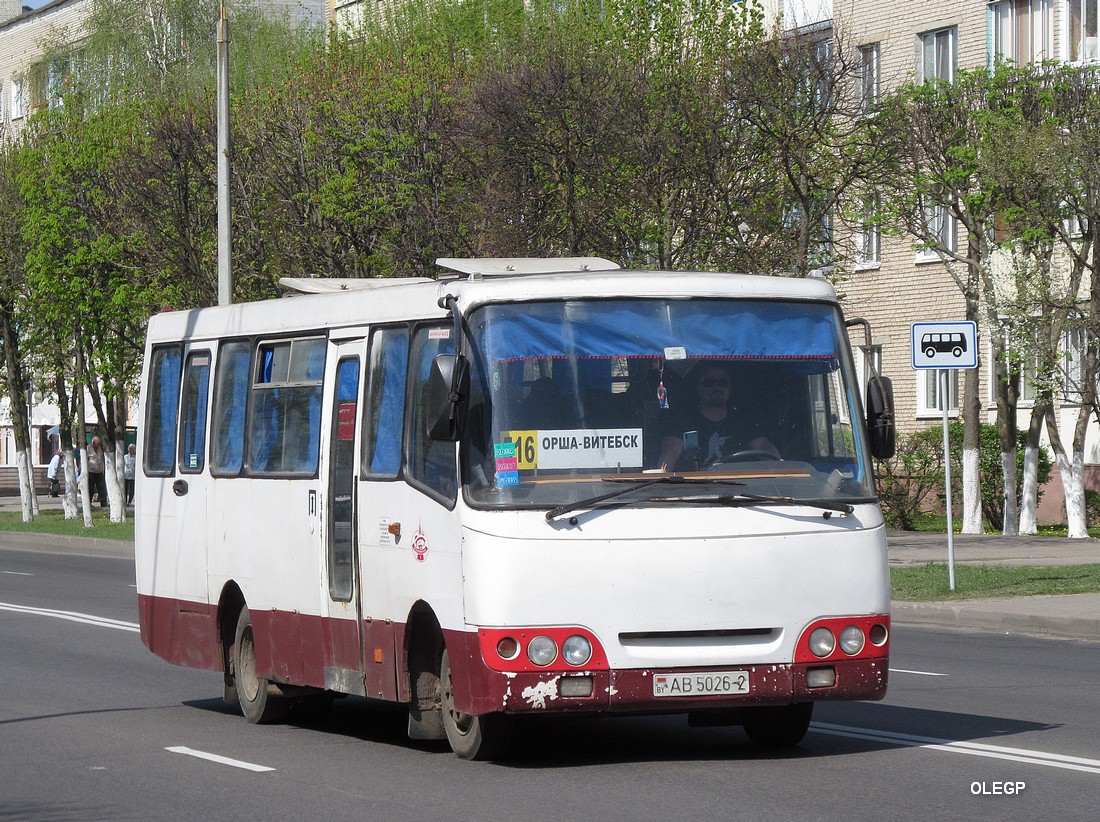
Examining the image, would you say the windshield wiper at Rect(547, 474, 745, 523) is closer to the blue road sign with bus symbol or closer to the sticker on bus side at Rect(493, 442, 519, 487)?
the sticker on bus side at Rect(493, 442, 519, 487)

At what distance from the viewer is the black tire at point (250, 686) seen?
12104 millimetres

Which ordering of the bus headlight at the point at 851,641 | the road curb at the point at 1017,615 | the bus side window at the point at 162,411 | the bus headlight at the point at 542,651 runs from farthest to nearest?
the road curb at the point at 1017,615, the bus side window at the point at 162,411, the bus headlight at the point at 851,641, the bus headlight at the point at 542,651

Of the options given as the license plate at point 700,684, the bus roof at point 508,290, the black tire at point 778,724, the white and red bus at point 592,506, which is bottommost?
the black tire at point 778,724

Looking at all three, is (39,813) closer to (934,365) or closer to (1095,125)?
(934,365)

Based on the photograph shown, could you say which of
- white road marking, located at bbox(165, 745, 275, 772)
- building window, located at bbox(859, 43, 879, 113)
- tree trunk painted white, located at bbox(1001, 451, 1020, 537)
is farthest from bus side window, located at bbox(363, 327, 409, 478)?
tree trunk painted white, located at bbox(1001, 451, 1020, 537)

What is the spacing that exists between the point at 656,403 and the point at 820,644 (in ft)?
4.61

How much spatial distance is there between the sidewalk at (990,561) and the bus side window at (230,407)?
8.75 meters

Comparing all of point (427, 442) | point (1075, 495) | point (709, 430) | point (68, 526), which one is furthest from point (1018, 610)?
point (68, 526)

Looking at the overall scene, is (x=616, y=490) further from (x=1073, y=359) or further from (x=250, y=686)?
(x=1073, y=359)

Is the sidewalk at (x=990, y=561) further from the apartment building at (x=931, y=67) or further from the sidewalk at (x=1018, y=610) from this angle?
the apartment building at (x=931, y=67)

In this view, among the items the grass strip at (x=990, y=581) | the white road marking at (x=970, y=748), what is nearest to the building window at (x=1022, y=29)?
the grass strip at (x=990, y=581)

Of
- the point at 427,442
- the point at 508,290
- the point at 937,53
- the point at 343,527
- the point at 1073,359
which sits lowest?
the point at 343,527

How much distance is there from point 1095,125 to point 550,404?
2062 centimetres

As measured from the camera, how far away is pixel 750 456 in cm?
980
